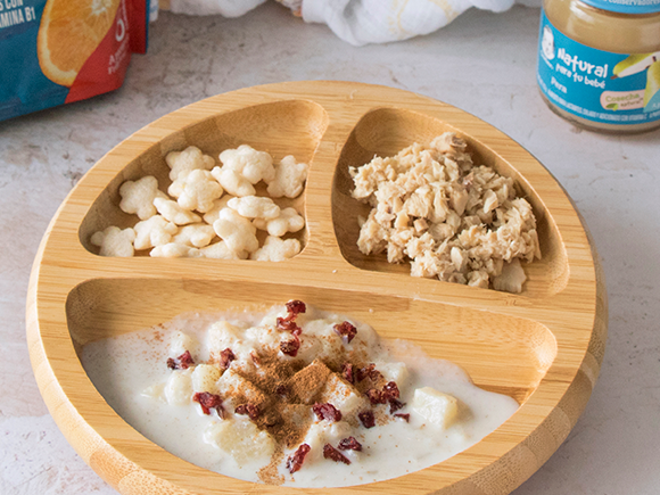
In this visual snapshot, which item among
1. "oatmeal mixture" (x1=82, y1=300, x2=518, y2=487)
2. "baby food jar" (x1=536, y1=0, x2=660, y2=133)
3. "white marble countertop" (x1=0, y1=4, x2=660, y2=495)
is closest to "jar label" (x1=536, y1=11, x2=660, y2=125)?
"baby food jar" (x1=536, y1=0, x2=660, y2=133)

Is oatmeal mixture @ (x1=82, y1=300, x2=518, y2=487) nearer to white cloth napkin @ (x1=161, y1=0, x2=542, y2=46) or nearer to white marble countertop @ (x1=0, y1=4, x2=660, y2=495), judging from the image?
white marble countertop @ (x1=0, y1=4, x2=660, y2=495)

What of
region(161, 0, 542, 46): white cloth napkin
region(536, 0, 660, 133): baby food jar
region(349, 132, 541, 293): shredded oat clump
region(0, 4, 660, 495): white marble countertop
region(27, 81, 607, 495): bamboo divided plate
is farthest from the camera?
region(161, 0, 542, 46): white cloth napkin

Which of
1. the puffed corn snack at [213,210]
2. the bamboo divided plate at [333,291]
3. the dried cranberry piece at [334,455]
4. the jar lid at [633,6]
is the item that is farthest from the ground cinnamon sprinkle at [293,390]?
the jar lid at [633,6]

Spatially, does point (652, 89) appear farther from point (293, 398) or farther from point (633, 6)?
point (293, 398)

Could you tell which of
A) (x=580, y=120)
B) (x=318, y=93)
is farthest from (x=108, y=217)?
(x=580, y=120)

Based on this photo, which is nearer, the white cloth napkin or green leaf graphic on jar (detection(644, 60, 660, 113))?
green leaf graphic on jar (detection(644, 60, 660, 113))

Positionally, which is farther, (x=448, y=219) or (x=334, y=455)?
(x=448, y=219)

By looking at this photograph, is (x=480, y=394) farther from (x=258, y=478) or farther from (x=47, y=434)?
(x=47, y=434)

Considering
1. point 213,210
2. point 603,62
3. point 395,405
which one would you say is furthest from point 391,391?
point 603,62
